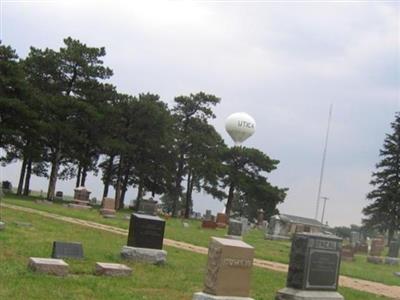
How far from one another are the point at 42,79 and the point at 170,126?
11.4 metres

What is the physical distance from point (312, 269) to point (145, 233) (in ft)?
16.2

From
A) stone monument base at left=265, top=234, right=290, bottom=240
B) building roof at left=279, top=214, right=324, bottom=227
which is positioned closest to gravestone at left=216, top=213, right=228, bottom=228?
stone monument base at left=265, top=234, right=290, bottom=240

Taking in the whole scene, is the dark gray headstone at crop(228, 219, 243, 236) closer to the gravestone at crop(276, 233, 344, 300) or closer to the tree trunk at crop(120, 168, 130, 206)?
the gravestone at crop(276, 233, 344, 300)

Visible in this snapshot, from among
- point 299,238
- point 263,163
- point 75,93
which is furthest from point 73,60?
point 299,238

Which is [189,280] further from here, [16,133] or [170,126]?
[170,126]

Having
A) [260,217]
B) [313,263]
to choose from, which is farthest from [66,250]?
[260,217]

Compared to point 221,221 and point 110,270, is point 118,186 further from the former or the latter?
point 110,270

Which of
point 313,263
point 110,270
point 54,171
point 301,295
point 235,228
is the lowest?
point 110,270

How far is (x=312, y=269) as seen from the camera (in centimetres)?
1066

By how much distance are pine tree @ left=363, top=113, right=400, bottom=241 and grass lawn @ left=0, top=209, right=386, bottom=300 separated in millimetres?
41424

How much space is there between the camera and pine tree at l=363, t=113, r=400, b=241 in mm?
55969

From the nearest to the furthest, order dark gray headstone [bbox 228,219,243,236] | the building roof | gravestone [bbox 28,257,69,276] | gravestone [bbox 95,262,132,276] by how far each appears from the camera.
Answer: gravestone [bbox 28,257,69,276]
gravestone [bbox 95,262,132,276]
dark gray headstone [bbox 228,219,243,236]
the building roof

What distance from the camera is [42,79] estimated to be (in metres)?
47.4

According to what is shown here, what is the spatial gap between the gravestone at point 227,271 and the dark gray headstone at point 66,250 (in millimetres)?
4232
